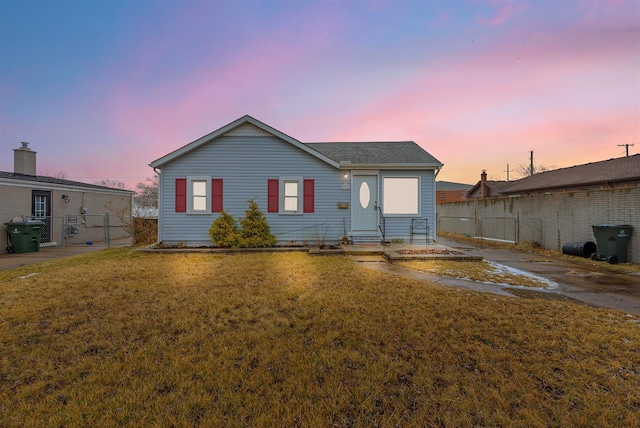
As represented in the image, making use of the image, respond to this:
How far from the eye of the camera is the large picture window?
11.1m

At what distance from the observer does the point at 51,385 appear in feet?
8.16

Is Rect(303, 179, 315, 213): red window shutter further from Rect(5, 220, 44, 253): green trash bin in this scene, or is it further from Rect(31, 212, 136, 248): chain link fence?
Rect(5, 220, 44, 253): green trash bin

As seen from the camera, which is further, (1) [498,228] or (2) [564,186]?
(2) [564,186]

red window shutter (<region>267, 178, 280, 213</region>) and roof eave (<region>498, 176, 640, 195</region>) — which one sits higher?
roof eave (<region>498, 176, 640, 195</region>)

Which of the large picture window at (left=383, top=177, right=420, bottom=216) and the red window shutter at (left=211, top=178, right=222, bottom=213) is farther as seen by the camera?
the large picture window at (left=383, top=177, right=420, bottom=216)

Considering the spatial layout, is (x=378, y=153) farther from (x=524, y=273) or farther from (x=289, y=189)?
(x=524, y=273)

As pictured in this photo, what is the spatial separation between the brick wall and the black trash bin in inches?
14.9

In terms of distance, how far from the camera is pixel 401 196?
11.2 m

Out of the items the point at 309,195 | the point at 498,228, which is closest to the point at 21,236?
the point at 309,195

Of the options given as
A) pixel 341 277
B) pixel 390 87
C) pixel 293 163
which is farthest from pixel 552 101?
pixel 341 277

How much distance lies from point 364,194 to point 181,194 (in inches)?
290

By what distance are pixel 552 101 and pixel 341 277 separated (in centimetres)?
1542

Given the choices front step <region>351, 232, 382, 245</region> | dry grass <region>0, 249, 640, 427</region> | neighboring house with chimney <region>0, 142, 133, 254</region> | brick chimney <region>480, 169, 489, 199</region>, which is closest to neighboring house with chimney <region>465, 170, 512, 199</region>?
brick chimney <region>480, 169, 489, 199</region>

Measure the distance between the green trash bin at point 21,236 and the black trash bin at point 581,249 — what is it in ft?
68.2
